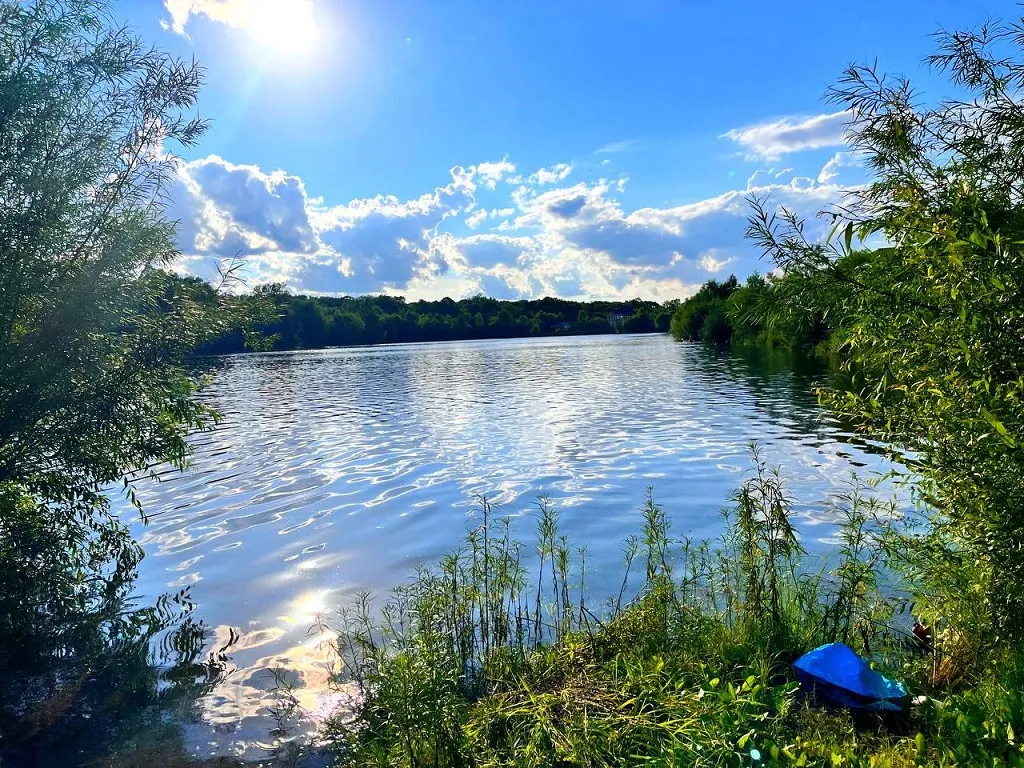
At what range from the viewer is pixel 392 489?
1631 centimetres

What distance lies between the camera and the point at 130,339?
8.51 m

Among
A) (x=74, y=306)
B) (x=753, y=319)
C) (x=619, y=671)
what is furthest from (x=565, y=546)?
(x=74, y=306)

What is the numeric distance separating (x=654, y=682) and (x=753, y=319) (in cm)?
337

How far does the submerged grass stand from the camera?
4211mm

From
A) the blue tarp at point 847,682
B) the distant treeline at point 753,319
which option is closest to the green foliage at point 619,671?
the blue tarp at point 847,682

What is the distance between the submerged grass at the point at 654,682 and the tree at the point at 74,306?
13.6ft

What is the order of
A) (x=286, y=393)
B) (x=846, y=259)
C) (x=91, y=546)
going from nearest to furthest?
1. (x=846, y=259)
2. (x=91, y=546)
3. (x=286, y=393)

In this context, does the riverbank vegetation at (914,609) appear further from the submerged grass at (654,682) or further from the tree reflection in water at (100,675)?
the tree reflection in water at (100,675)

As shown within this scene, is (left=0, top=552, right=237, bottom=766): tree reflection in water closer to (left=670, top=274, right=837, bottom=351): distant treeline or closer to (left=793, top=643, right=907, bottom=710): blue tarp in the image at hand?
(left=793, top=643, right=907, bottom=710): blue tarp

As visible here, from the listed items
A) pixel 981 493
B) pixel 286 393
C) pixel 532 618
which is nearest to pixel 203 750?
pixel 532 618

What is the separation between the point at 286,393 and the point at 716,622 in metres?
38.0

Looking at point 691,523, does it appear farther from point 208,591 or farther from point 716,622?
point 208,591

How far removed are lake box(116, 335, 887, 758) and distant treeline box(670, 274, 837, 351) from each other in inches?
148

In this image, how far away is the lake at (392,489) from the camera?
9.30 m
